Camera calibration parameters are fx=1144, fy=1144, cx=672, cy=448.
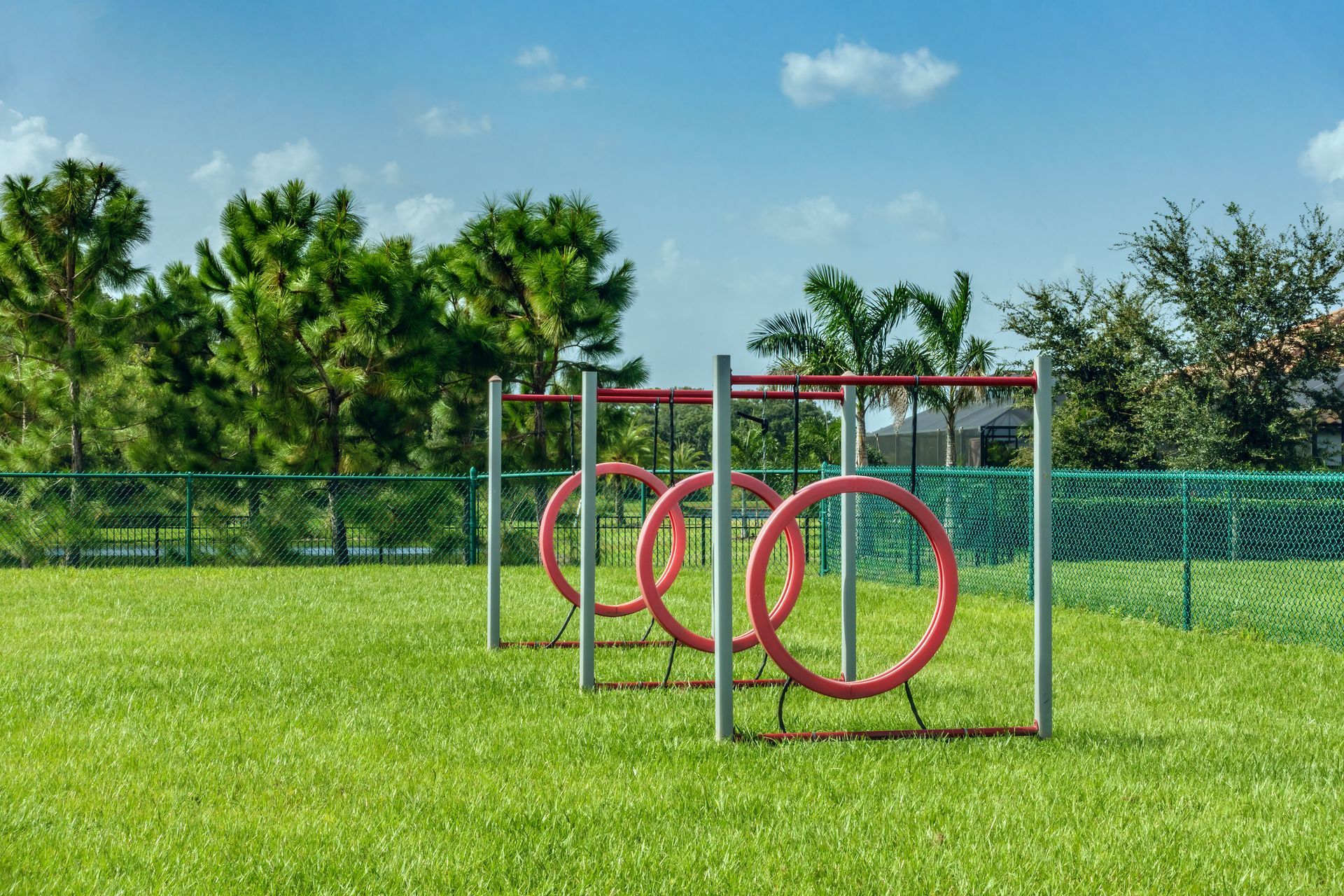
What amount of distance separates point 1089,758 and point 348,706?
165 inches

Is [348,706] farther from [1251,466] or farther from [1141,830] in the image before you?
[1251,466]

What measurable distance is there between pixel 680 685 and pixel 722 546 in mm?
2168

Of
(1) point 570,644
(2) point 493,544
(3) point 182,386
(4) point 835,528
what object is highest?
(3) point 182,386

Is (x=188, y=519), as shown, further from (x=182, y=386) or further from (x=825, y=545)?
(x=825, y=545)

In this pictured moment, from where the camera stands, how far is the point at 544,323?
22859 mm

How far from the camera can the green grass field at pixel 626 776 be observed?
13.4 ft

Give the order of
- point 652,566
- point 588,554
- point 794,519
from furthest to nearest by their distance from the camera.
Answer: point 652,566 < point 588,554 < point 794,519

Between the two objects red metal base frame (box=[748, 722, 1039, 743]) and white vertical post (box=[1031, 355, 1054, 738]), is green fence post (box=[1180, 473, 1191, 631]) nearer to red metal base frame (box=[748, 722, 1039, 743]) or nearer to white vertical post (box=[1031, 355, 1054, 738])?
white vertical post (box=[1031, 355, 1054, 738])

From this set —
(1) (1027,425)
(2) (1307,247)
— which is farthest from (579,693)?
(1) (1027,425)

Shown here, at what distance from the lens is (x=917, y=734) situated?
6.14 metres

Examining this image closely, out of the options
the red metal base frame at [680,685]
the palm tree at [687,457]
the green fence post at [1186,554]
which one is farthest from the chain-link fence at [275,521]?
the palm tree at [687,457]

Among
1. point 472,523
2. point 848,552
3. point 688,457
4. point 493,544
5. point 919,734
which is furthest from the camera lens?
point 688,457

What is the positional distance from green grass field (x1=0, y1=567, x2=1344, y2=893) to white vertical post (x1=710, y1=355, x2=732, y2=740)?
250 millimetres

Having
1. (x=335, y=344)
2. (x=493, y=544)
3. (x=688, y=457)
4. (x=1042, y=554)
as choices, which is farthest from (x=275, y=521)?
(x=688, y=457)
